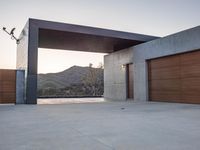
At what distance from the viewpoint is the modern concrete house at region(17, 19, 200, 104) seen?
12258 millimetres

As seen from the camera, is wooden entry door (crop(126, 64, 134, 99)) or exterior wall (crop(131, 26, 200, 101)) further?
wooden entry door (crop(126, 64, 134, 99))

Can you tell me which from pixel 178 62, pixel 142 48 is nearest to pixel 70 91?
pixel 142 48

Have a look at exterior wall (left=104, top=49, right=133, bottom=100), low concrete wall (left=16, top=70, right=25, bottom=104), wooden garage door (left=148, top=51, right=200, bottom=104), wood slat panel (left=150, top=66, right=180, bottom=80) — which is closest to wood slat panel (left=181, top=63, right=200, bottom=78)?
wooden garage door (left=148, top=51, right=200, bottom=104)

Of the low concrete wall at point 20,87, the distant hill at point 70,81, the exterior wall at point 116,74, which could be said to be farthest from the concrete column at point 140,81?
the distant hill at point 70,81

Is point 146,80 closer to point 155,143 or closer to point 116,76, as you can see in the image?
point 116,76

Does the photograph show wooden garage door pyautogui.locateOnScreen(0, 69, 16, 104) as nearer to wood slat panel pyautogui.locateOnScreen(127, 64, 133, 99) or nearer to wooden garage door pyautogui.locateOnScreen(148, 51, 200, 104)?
wood slat panel pyautogui.locateOnScreen(127, 64, 133, 99)

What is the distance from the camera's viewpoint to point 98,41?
16422mm

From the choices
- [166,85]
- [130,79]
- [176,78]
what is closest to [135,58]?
[130,79]

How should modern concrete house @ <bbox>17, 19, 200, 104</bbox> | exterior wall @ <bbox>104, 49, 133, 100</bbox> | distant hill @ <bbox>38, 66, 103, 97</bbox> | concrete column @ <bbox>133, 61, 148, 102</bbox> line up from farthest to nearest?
distant hill @ <bbox>38, 66, 103, 97</bbox>
exterior wall @ <bbox>104, 49, 133, 100</bbox>
concrete column @ <bbox>133, 61, 148, 102</bbox>
modern concrete house @ <bbox>17, 19, 200, 104</bbox>

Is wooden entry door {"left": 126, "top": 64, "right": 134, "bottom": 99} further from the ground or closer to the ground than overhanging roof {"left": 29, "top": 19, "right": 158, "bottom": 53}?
closer to the ground

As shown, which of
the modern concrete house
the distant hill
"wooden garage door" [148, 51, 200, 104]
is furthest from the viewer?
the distant hill

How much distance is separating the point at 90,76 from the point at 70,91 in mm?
4281

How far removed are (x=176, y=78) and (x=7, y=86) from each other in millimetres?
9599

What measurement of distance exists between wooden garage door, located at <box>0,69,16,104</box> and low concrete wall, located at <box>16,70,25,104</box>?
19cm
